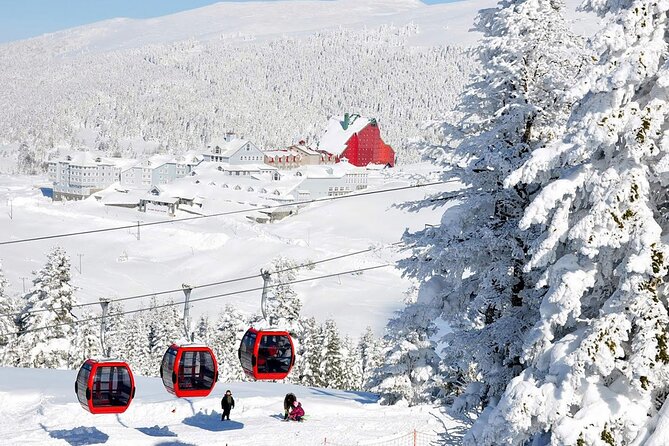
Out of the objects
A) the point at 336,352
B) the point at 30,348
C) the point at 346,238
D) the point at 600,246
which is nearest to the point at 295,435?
the point at 600,246

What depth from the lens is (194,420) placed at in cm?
2717

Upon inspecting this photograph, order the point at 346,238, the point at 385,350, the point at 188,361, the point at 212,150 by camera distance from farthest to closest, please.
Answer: the point at 212,150
the point at 346,238
the point at 385,350
the point at 188,361

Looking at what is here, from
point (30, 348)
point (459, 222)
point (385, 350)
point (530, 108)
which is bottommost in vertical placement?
point (30, 348)

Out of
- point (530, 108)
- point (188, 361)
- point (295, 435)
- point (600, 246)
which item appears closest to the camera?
point (600, 246)

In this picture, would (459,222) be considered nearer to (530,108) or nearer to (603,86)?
(530,108)

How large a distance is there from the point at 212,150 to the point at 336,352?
143 metres

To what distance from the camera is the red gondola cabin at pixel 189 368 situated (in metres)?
21.3

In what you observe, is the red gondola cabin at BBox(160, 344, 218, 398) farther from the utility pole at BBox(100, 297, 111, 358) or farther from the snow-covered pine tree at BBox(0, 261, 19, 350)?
the snow-covered pine tree at BBox(0, 261, 19, 350)

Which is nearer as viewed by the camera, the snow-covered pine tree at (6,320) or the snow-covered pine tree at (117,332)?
the snow-covered pine tree at (6,320)

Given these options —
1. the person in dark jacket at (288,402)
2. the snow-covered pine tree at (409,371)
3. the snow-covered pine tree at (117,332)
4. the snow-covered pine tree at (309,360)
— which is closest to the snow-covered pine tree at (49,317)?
the snow-covered pine tree at (117,332)

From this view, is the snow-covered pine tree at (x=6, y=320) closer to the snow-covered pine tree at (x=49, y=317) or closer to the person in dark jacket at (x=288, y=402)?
the snow-covered pine tree at (x=49, y=317)

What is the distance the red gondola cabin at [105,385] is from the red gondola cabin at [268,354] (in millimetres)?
3259

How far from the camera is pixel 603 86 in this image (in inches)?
365

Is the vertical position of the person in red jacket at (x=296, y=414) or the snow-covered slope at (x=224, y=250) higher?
the person in red jacket at (x=296, y=414)
